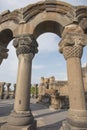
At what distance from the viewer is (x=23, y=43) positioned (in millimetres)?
5070

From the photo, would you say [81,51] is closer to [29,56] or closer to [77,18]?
[77,18]

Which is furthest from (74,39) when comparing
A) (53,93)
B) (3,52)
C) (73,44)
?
(53,93)

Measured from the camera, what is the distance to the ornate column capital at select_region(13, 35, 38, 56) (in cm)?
502

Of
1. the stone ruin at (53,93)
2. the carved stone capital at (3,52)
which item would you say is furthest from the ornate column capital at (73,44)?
the stone ruin at (53,93)

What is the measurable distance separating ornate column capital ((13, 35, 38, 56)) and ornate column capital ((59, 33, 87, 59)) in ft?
3.48

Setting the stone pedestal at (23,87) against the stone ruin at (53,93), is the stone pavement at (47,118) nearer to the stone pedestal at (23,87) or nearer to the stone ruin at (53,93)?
the stone pedestal at (23,87)

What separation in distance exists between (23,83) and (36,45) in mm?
1449

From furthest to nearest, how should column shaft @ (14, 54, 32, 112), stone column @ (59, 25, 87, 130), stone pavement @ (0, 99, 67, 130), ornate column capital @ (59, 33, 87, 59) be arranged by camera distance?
stone pavement @ (0, 99, 67, 130), ornate column capital @ (59, 33, 87, 59), column shaft @ (14, 54, 32, 112), stone column @ (59, 25, 87, 130)

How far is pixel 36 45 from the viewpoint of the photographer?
5363 mm

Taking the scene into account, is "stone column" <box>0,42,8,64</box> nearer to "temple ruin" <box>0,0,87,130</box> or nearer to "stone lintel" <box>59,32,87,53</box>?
"temple ruin" <box>0,0,87,130</box>

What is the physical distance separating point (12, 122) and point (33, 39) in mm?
2734

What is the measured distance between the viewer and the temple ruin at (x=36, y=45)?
175 inches

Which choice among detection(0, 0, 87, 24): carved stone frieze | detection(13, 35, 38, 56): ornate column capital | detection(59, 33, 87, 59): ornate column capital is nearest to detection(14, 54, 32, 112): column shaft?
detection(13, 35, 38, 56): ornate column capital

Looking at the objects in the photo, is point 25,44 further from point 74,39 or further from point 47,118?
point 47,118
